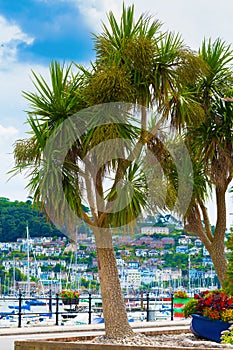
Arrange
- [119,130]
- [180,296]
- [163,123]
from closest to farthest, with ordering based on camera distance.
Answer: [119,130], [163,123], [180,296]

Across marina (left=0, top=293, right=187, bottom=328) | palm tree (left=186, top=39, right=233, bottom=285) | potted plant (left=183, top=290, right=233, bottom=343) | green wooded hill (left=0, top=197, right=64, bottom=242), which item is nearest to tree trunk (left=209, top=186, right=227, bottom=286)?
palm tree (left=186, top=39, right=233, bottom=285)

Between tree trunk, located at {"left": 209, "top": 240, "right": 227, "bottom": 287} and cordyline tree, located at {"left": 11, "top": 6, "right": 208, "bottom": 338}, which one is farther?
tree trunk, located at {"left": 209, "top": 240, "right": 227, "bottom": 287}

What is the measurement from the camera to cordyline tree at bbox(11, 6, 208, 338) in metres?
13.4

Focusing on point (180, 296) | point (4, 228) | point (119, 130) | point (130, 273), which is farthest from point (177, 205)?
point (130, 273)

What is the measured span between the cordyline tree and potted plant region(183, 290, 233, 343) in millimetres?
1594

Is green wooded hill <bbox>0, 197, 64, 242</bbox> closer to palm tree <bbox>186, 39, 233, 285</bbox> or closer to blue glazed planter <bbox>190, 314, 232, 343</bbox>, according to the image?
palm tree <bbox>186, 39, 233, 285</bbox>

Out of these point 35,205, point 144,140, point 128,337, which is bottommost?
point 128,337

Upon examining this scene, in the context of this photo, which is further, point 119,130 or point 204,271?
point 204,271

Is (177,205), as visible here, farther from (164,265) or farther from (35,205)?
(164,265)

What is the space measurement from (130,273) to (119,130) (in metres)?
64.3

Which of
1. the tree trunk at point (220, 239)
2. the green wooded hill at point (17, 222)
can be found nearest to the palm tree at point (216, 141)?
the tree trunk at point (220, 239)

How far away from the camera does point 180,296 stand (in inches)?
1002

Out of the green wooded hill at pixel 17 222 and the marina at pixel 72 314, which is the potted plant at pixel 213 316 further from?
the green wooded hill at pixel 17 222

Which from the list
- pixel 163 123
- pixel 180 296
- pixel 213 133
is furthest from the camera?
pixel 180 296
